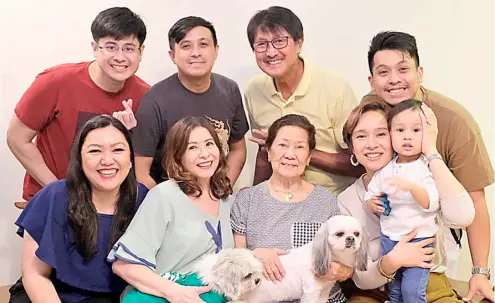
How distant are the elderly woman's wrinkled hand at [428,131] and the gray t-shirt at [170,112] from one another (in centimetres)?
84

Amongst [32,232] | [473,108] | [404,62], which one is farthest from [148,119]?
[473,108]

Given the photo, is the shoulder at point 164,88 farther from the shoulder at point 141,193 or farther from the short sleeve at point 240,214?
the short sleeve at point 240,214

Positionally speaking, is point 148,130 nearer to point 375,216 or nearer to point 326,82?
point 326,82

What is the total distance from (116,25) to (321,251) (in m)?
1.28

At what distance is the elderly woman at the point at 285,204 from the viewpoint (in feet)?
7.09

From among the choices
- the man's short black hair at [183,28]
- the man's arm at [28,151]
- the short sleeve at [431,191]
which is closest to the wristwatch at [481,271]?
the short sleeve at [431,191]

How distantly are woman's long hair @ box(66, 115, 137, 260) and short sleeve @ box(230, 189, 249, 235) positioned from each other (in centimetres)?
37

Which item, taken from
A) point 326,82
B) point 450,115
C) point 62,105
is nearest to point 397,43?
point 450,115

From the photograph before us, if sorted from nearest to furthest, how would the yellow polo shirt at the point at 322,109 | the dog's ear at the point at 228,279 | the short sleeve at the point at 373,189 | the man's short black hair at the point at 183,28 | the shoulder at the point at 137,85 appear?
1. the dog's ear at the point at 228,279
2. the short sleeve at the point at 373,189
3. the man's short black hair at the point at 183,28
4. the yellow polo shirt at the point at 322,109
5. the shoulder at the point at 137,85

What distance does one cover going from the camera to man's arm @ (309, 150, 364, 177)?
2.51 meters

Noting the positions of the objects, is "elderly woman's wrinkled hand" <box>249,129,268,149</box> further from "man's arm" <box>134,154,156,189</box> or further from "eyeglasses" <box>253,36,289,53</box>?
"man's arm" <box>134,154,156,189</box>

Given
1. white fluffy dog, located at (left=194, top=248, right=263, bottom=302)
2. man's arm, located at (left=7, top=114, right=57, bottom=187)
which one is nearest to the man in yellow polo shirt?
white fluffy dog, located at (left=194, top=248, right=263, bottom=302)

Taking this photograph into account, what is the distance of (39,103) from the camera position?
2498 millimetres

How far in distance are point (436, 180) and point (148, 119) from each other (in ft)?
3.90
